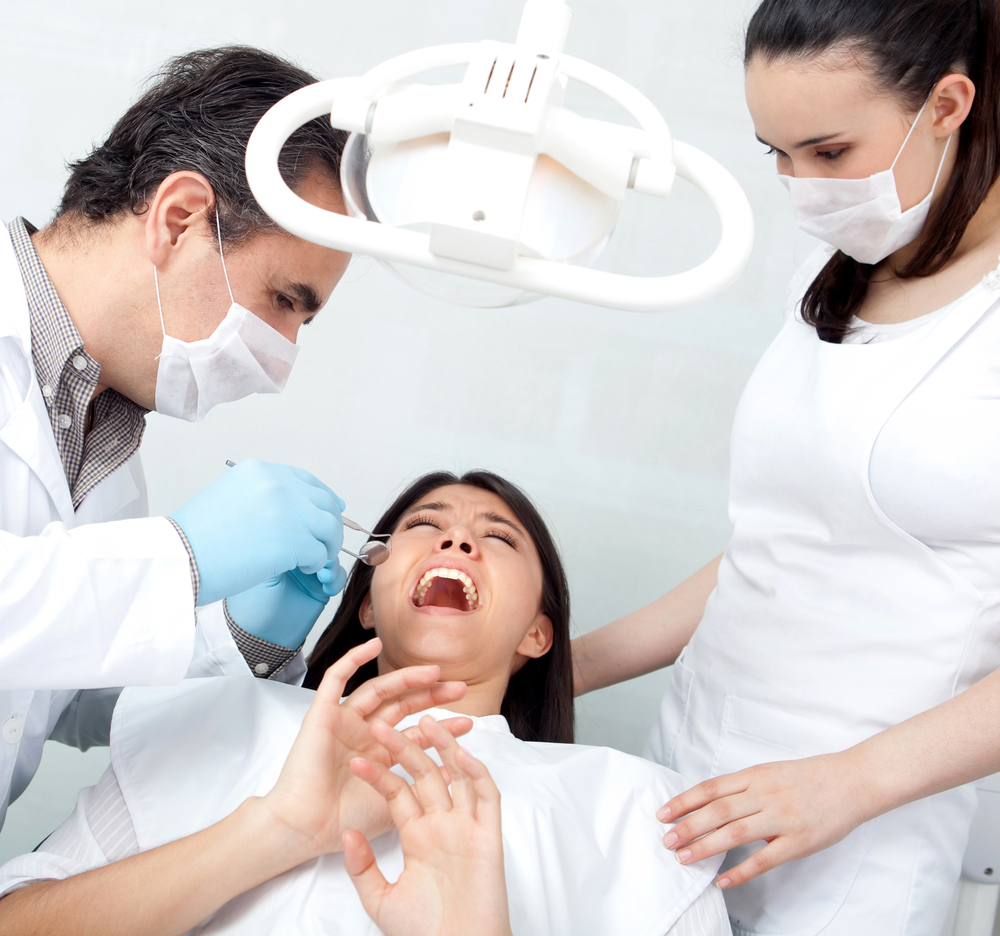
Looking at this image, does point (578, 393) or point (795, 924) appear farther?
point (578, 393)

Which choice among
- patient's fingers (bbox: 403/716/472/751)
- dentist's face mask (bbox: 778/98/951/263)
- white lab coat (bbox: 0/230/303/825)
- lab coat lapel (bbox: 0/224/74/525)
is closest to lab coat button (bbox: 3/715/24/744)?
white lab coat (bbox: 0/230/303/825)

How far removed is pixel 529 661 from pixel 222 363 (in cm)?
83

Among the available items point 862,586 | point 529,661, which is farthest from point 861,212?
point 529,661

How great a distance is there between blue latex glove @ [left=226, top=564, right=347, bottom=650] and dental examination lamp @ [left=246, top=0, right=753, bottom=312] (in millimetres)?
894

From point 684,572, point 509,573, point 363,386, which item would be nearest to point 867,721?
point 509,573

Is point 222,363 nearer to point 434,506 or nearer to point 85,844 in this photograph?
point 434,506

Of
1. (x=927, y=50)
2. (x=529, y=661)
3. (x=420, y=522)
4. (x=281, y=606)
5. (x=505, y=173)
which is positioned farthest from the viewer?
(x=529, y=661)

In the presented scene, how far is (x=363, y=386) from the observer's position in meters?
2.13

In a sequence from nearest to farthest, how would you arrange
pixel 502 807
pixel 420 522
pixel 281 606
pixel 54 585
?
pixel 54 585 < pixel 502 807 < pixel 281 606 < pixel 420 522

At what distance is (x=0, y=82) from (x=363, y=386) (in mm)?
1096

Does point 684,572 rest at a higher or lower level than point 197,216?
lower

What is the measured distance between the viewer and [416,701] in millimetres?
1171

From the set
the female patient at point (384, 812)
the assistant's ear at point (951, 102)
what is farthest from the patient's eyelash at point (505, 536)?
the assistant's ear at point (951, 102)

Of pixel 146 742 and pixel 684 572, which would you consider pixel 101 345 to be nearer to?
pixel 146 742
